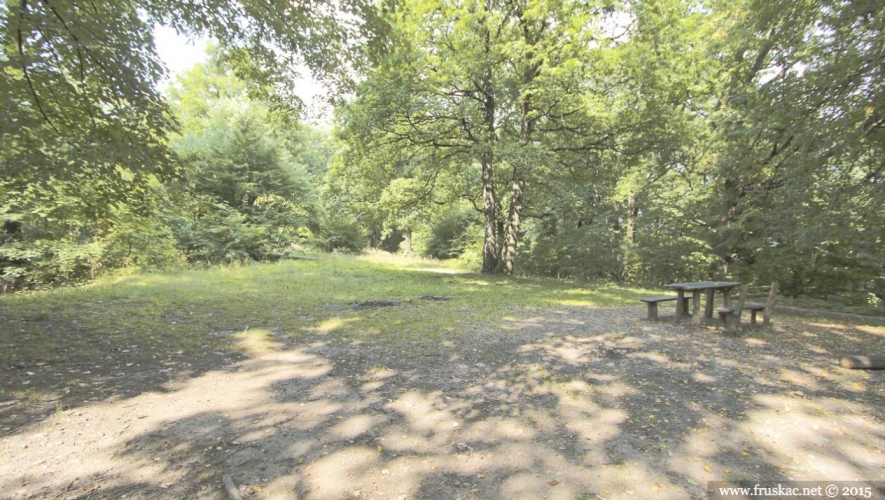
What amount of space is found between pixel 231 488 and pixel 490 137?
12658mm

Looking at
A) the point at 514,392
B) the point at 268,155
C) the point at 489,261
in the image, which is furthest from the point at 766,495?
the point at 268,155

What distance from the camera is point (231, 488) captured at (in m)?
2.45

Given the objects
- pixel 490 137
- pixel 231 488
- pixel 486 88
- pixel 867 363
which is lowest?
pixel 231 488

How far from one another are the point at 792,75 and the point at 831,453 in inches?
252

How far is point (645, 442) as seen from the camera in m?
3.08

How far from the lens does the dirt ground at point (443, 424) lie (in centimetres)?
261

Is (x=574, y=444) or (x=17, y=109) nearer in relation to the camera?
(x=574, y=444)

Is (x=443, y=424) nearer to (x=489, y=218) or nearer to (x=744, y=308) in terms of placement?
(x=744, y=308)

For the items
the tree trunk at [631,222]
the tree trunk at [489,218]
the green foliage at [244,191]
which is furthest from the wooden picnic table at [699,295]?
the green foliage at [244,191]

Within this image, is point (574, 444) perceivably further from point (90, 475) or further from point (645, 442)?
point (90, 475)

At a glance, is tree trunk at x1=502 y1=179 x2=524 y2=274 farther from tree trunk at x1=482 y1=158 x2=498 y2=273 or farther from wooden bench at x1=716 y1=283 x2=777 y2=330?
wooden bench at x1=716 y1=283 x2=777 y2=330

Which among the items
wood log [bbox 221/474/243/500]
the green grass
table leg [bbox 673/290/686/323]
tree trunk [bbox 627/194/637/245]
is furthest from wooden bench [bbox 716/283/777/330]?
tree trunk [bbox 627/194/637/245]

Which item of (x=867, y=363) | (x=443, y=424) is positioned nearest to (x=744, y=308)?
(x=867, y=363)

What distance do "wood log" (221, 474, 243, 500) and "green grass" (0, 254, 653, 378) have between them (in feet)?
9.96
